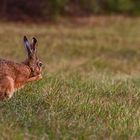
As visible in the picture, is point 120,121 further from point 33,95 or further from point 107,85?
point 107,85

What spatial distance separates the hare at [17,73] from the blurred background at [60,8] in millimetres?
15256

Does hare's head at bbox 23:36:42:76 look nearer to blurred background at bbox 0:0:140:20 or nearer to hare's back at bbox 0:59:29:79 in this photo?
hare's back at bbox 0:59:29:79

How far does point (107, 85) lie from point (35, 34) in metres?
10.5

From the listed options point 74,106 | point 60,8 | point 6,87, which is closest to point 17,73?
point 6,87

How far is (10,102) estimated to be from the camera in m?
7.12

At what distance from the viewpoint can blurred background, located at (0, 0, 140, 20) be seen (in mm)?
23141

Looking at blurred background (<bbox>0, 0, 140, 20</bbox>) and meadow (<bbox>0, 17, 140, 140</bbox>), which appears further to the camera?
blurred background (<bbox>0, 0, 140, 20</bbox>)

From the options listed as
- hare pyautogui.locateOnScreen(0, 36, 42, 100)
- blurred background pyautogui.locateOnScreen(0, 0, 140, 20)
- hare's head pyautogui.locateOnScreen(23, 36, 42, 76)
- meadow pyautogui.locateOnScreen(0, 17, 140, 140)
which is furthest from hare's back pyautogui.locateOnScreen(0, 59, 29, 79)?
blurred background pyautogui.locateOnScreen(0, 0, 140, 20)

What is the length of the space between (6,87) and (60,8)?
56.4ft

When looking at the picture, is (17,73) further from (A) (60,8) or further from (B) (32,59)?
(A) (60,8)

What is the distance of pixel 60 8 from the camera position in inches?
933

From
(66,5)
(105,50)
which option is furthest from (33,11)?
(105,50)

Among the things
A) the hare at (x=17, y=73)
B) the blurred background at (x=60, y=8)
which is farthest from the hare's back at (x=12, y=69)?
the blurred background at (x=60, y=8)

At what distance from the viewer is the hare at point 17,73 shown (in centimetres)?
674
